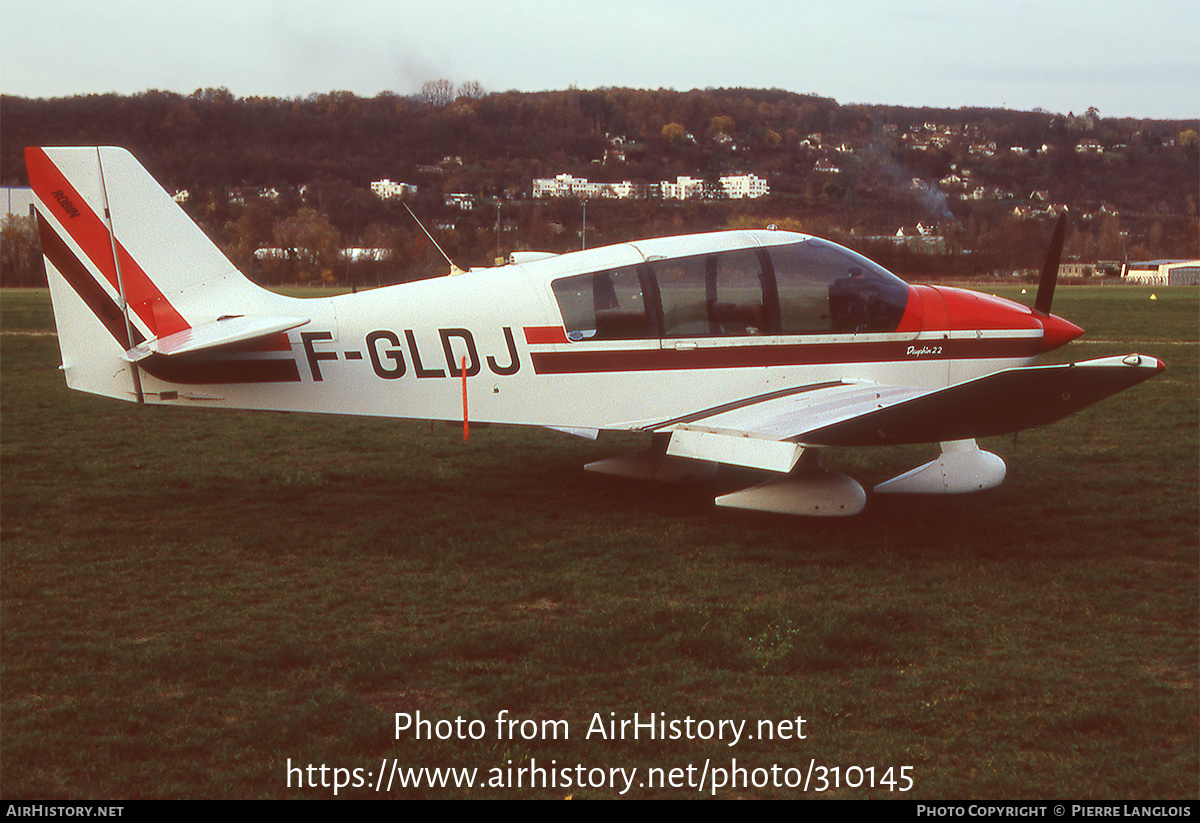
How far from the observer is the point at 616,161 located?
101ft

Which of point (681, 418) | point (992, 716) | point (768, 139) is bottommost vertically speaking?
point (992, 716)

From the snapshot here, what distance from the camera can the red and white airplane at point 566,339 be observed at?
7176 mm

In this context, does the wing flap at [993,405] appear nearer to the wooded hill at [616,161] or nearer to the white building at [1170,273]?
the wooded hill at [616,161]

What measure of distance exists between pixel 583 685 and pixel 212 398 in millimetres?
4185

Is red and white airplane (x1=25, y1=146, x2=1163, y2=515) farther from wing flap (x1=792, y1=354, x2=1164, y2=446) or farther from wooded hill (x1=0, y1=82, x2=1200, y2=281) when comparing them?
wooded hill (x1=0, y1=82, x2=1200, y2=281)

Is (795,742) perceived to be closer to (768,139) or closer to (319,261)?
(319,261)

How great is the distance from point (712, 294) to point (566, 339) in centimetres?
122

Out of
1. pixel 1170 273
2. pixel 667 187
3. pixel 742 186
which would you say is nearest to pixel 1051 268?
pixel 742 186

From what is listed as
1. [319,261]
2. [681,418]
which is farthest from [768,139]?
[681,418]

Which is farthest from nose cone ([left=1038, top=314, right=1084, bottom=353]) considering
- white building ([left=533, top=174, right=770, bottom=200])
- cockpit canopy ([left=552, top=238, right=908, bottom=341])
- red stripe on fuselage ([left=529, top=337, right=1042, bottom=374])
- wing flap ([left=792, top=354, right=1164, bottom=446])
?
white building ([left=533, top=174, right=770, bottom=200])

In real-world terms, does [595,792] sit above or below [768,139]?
below

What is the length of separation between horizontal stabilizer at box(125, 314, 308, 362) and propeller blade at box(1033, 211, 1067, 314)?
243 inches

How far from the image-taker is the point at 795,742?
3.96m

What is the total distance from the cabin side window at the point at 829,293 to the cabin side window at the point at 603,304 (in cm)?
117
